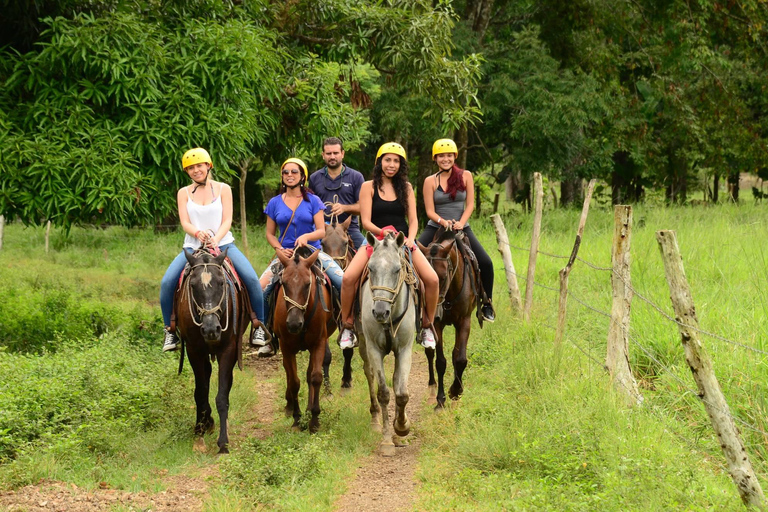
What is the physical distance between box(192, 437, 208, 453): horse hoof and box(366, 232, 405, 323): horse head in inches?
87.3

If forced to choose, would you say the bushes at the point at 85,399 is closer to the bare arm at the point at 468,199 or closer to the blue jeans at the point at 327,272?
the blue jeans at the point at 327,272

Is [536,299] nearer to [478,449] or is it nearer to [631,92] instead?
[478,449]

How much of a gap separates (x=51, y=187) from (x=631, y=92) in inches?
804

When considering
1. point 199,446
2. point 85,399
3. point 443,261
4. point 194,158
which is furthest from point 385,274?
point 85,399

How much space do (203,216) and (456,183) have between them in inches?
122

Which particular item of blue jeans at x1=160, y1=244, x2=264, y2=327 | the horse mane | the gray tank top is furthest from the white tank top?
the gray tank top

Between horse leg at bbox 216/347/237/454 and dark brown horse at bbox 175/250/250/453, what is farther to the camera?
horse leg at bbox 216/347/237/454

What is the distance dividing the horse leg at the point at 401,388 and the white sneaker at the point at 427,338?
237 mm

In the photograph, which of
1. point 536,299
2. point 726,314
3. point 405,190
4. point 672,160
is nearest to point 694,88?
point 672,160

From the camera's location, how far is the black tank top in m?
8.34

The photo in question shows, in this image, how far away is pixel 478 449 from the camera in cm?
686

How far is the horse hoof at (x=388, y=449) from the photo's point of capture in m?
7.58

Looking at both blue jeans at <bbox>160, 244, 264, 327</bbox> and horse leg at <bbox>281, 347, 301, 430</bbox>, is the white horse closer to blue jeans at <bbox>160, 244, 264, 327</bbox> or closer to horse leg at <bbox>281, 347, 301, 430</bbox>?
horse leg at <bbox>281, 347, 301, 430</bbox>

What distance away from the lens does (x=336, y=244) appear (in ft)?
32.0
